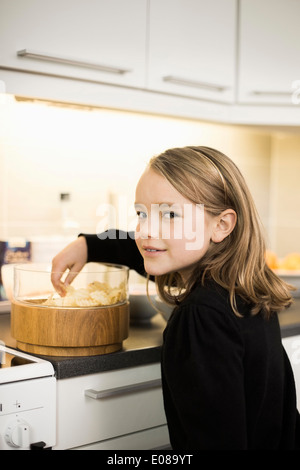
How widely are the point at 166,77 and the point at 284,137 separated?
1.03 metres

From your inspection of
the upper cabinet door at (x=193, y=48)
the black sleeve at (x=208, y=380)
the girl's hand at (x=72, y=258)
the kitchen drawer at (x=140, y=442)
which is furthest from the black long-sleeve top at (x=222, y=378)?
the upper cabinet door at (x=193, y=48)

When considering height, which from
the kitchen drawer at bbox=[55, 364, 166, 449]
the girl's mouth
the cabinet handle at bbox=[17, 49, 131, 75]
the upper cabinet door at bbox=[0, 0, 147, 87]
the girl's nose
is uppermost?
the upper cabinet door at bbox=[0, 0, 147, 87]

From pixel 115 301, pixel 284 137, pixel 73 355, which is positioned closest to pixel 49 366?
pixel 73 355

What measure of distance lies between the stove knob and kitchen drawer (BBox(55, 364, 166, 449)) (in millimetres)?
89

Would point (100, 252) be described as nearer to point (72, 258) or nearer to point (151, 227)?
point (72, 258)

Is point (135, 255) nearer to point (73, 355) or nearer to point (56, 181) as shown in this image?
point (73, 355)

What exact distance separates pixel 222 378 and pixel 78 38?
970 mm

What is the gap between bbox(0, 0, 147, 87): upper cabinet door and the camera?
140 cm

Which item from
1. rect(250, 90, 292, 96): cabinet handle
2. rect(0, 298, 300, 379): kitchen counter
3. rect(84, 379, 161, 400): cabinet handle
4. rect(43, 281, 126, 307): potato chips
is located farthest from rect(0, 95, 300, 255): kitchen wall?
rect(84, 379, 161, 400): cabinet handle

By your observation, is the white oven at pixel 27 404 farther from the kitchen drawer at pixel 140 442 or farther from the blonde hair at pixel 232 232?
the blonde hair at pixel 232 232

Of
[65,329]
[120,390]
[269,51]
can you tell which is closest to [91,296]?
[65,329]

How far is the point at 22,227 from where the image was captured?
6.29 feet

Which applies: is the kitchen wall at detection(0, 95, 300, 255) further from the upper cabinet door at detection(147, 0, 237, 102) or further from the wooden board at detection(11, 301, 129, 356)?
the wooden board at detection(11, 301, 129, 356)

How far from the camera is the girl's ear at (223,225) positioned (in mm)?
1051
